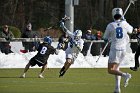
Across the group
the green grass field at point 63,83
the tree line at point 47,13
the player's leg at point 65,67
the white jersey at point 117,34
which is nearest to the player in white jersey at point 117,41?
the white jersey at point 117,34

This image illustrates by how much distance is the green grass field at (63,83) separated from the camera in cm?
2008

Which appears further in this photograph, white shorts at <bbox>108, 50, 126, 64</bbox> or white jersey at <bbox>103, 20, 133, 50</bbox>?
white jersey at <bbox>103, 20, 133, 50</bbox>

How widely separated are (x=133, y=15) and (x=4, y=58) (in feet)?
87.1

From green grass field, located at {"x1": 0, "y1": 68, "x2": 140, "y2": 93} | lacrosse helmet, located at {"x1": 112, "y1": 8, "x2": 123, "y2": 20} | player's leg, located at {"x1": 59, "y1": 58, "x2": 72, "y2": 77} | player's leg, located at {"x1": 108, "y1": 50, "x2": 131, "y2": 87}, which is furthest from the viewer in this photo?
player's leg, located at {"x1": 59, "y1": 58, "x2": 72, "y2": 77}

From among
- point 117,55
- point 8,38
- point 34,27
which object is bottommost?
point 34,27

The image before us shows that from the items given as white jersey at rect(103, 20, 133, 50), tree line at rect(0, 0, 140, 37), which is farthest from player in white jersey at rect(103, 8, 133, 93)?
tree line at rect(0, 0, 140, 37)

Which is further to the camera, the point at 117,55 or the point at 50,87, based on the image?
the point at 50,87

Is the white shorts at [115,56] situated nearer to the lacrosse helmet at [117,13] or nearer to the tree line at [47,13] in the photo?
the lacrosse helmet at [117,13]

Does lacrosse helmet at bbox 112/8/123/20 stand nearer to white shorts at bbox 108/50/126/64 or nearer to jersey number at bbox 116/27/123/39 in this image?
jersey number at bbox 116/27/123/39

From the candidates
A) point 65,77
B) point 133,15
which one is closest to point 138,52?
point 65,77

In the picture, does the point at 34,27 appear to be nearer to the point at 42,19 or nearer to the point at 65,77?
the point at 42,19

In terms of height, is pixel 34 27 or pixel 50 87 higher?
pixel 50 87

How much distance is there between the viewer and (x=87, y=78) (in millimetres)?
25125

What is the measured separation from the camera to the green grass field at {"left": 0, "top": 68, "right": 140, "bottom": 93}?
20078mm
